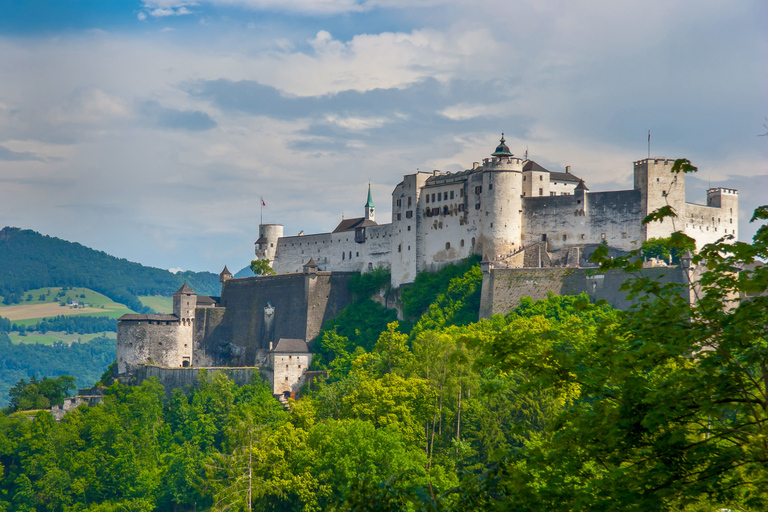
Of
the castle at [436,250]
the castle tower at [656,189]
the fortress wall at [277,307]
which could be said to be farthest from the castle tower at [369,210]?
the castle tower at [656,189]

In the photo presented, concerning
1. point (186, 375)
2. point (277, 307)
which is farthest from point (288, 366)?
point (277, 307)

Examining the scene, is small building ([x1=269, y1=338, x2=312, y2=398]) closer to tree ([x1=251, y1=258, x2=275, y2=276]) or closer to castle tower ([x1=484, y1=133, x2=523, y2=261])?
tree ([x1=251, y1=258, x2=275, y2=276])

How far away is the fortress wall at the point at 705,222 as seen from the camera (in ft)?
206

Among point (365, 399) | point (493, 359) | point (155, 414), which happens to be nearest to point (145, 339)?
point (155, 414)

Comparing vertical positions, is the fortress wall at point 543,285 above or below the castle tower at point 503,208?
below

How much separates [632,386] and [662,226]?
52.3 metres

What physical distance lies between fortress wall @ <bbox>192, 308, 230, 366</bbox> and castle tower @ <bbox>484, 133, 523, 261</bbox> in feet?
86.7

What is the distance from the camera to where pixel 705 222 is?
6366cm

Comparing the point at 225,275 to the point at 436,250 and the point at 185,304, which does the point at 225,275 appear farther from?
the point at 436,250

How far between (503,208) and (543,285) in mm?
7035

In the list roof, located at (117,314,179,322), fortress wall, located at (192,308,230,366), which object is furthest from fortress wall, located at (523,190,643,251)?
roof, located at (117,314,179,322)

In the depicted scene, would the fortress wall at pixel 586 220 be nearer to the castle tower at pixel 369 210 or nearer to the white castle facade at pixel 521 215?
the white castle facade at pixel 521 215

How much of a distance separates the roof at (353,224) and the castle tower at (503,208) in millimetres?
15955

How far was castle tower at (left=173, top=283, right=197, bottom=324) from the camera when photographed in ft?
265
